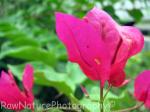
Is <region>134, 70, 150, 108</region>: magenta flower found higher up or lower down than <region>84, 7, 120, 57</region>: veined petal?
lower down

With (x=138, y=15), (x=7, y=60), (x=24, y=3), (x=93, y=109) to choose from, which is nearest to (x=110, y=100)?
(x=93, y=109)

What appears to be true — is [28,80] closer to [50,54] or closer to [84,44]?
[84,44]

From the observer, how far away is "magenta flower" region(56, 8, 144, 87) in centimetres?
27

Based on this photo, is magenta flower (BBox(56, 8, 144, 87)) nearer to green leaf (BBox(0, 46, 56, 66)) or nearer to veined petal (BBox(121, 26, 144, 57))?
veined petal (BBox(121, 26, 144, 57))

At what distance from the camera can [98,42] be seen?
273 mm

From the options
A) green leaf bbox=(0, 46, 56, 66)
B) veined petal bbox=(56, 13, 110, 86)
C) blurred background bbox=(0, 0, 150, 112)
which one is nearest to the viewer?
veined petal bbox=(56, 13, 110, 86)

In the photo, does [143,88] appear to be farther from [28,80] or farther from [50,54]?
[50,54]

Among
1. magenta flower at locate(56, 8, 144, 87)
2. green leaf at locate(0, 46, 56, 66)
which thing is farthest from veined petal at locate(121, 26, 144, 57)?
green leaf at locate(0, 46, 56, 66)

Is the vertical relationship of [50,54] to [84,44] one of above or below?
below

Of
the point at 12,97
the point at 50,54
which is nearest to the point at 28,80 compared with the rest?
the point at 12,97

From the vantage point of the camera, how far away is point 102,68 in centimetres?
28

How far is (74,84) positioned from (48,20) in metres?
0.76

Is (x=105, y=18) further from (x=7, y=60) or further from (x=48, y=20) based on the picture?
(x=48, y=20)

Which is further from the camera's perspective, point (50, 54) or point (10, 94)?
point (50, 54)
